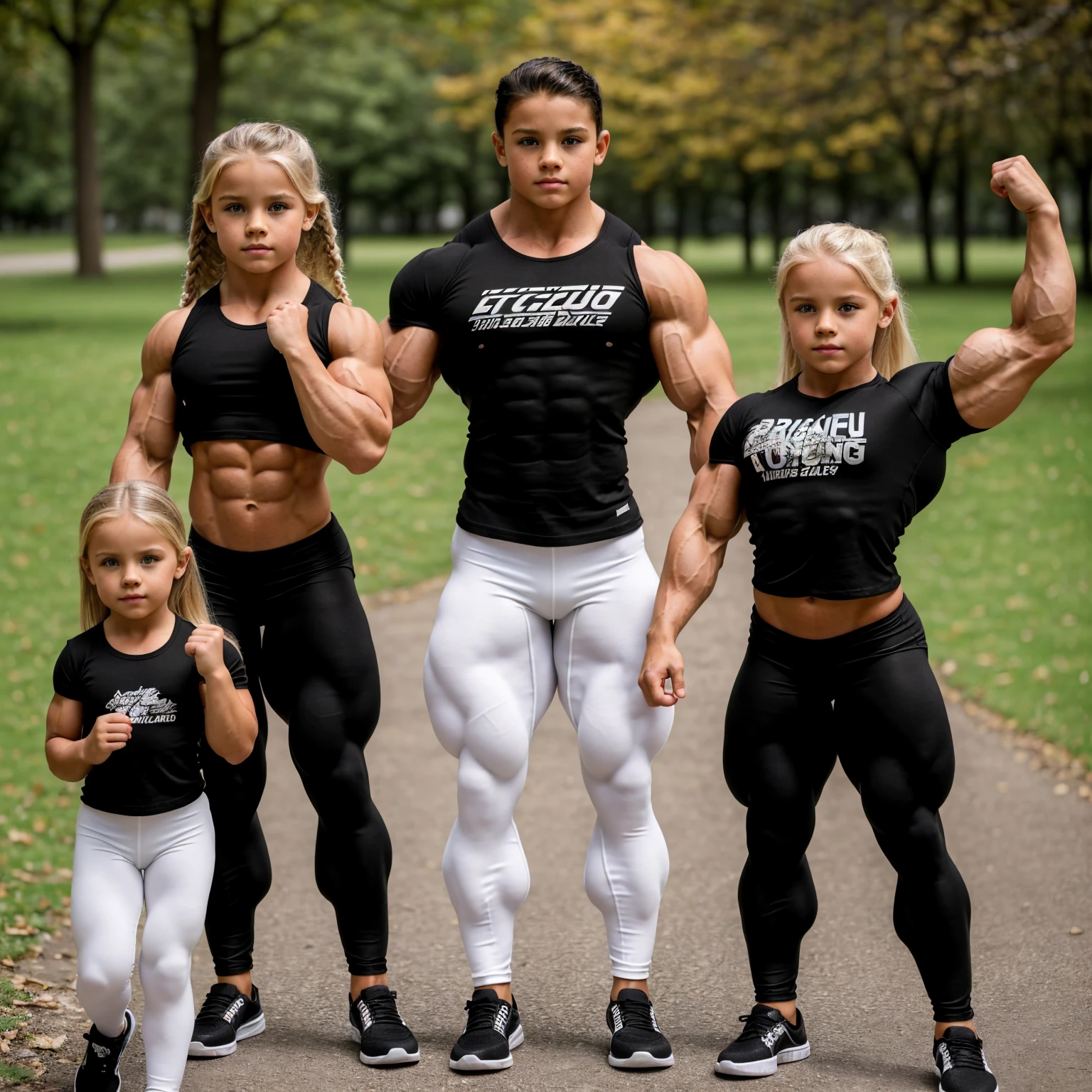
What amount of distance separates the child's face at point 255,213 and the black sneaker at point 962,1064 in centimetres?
292

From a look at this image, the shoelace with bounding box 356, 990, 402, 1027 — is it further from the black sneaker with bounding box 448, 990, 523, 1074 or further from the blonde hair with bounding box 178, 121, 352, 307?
the blonde hair with bounding box 178, 121, 352, 307

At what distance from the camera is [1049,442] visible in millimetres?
14977

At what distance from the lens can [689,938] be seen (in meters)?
5.73

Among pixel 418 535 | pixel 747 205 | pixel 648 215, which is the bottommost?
pixel 418 535

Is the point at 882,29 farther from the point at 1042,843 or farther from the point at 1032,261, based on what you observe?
the point at 1032,261

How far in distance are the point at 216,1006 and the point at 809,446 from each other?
247 centimetres

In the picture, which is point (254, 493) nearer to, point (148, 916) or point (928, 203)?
point (148, 916)

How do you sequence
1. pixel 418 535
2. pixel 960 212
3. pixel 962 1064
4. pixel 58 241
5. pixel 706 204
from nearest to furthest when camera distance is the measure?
pixel 962 1064 < pixel 418 535 < pixel 960 212 < pixel 58 241 < pixel 706 204

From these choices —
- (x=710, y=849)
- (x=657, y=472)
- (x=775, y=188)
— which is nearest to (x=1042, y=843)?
(x=710, y=849)

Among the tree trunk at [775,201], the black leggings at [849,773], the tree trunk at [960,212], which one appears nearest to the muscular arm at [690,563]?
the black leggings at [849,773]

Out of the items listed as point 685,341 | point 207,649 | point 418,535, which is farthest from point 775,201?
point 207,649

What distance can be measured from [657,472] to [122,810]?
33.2 ft

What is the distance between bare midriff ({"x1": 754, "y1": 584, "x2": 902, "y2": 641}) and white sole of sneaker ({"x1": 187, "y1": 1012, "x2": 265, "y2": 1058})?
6.86 ft

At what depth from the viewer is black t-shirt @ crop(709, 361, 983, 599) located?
160 inches
